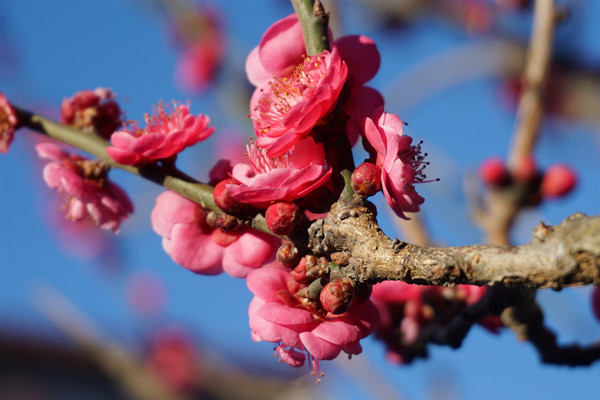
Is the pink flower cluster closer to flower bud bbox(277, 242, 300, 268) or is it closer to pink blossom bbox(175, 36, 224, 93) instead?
flower bud bbox(277, 242, 300, 268)

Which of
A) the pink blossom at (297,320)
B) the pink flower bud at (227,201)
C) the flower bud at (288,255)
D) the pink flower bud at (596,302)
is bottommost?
the pink blossom at (297,320)

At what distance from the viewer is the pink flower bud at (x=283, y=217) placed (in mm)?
881

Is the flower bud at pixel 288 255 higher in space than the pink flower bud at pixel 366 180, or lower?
lower

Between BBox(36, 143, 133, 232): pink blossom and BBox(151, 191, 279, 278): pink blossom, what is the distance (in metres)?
0.17

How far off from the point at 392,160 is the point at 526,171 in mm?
1526

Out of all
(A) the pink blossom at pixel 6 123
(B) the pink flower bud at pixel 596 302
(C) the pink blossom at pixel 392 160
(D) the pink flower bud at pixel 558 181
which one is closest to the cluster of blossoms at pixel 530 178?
(D) the pink flower bud at pixel 558 181

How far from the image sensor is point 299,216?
0.90m

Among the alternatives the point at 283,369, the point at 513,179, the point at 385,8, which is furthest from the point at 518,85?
the point at 283,369

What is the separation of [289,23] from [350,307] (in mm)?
512

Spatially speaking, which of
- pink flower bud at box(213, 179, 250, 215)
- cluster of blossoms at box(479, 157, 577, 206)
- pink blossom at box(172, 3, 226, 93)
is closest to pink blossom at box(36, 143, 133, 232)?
pink flower bud at box(213, 179, 250, 215)

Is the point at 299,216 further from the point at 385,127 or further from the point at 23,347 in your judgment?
the point at 23,347

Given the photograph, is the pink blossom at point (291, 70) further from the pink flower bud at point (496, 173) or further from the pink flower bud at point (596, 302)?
the pink flower bud at point (496, 173)

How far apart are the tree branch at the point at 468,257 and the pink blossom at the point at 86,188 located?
528 millimetres

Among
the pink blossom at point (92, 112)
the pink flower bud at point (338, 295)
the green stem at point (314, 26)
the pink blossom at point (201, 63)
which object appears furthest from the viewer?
the pink blossom at point (201, 63)
